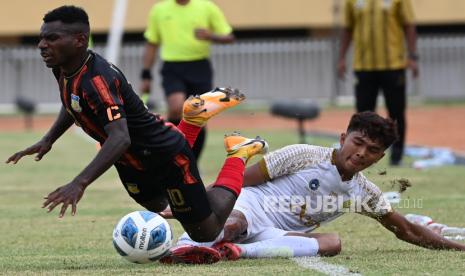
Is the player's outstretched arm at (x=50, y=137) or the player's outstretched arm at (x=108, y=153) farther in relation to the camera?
the player's outstretched arm at (x=50, y=137)

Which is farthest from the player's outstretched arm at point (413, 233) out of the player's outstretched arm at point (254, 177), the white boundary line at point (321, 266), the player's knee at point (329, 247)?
the player's outstretched arm at point (254, 177)

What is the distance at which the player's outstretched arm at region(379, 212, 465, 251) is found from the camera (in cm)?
743

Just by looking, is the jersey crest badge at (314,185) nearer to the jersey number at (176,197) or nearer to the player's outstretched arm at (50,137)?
the jersey number at (176,197)

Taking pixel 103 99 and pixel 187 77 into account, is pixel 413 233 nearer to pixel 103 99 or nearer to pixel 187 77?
pixel 103 99

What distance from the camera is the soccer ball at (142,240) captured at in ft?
22.4

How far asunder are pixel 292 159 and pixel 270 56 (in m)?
25.0

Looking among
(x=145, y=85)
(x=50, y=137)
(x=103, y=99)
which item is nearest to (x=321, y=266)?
(x=103, y=99)

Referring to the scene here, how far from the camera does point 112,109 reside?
6555 mm

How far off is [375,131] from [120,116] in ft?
5.35

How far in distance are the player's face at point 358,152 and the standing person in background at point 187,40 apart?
5877mm

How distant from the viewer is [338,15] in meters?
32.0

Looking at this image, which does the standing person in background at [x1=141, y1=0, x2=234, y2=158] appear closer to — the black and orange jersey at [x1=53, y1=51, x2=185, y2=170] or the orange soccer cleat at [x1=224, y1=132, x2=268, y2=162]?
the orange soccer cleat at [x1=224, y1=132, x2=268, y2=162]

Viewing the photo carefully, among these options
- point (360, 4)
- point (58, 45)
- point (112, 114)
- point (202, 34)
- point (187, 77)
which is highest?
point (58, 45)

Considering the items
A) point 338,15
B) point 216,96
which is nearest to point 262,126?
point 338,15
